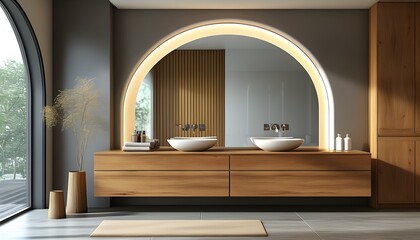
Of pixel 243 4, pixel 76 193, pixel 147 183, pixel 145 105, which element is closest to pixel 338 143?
pixel 243 4

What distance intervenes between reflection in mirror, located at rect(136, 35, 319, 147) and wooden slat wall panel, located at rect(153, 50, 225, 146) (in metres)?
0.05

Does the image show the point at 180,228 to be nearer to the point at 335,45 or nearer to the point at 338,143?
the point at 338,143

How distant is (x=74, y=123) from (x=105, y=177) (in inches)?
25.5

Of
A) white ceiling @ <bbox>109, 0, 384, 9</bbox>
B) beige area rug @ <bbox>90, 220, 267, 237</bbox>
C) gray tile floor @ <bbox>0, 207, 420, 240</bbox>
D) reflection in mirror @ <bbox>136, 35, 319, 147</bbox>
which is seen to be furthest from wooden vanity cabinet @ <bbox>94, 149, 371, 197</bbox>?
reflection in mirror @ <bbox>136, 35, 319, 147</bbox>

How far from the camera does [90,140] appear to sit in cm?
577

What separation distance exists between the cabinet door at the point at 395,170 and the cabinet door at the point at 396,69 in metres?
0.12

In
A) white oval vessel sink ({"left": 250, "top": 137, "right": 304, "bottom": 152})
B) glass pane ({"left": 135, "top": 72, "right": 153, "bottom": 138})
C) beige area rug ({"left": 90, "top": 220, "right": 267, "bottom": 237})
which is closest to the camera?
beige area rug ({"left": 90, "top": 220, "right": 267, "bottom": 237})

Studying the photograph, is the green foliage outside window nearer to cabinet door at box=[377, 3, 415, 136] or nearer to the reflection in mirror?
cabinet door at box=[377, 3, 415, 136]

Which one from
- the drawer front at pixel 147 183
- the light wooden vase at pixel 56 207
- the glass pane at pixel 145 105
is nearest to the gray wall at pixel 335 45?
the drawer front at pixel 147 183

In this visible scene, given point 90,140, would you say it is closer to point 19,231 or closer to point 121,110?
point 121,110

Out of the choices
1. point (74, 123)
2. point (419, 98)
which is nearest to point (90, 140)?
point (74, 123)

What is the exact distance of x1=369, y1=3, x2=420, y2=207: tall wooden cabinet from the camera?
5.63 m

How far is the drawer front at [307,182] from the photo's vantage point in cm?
540

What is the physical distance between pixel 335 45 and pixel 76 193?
9.80 feet
